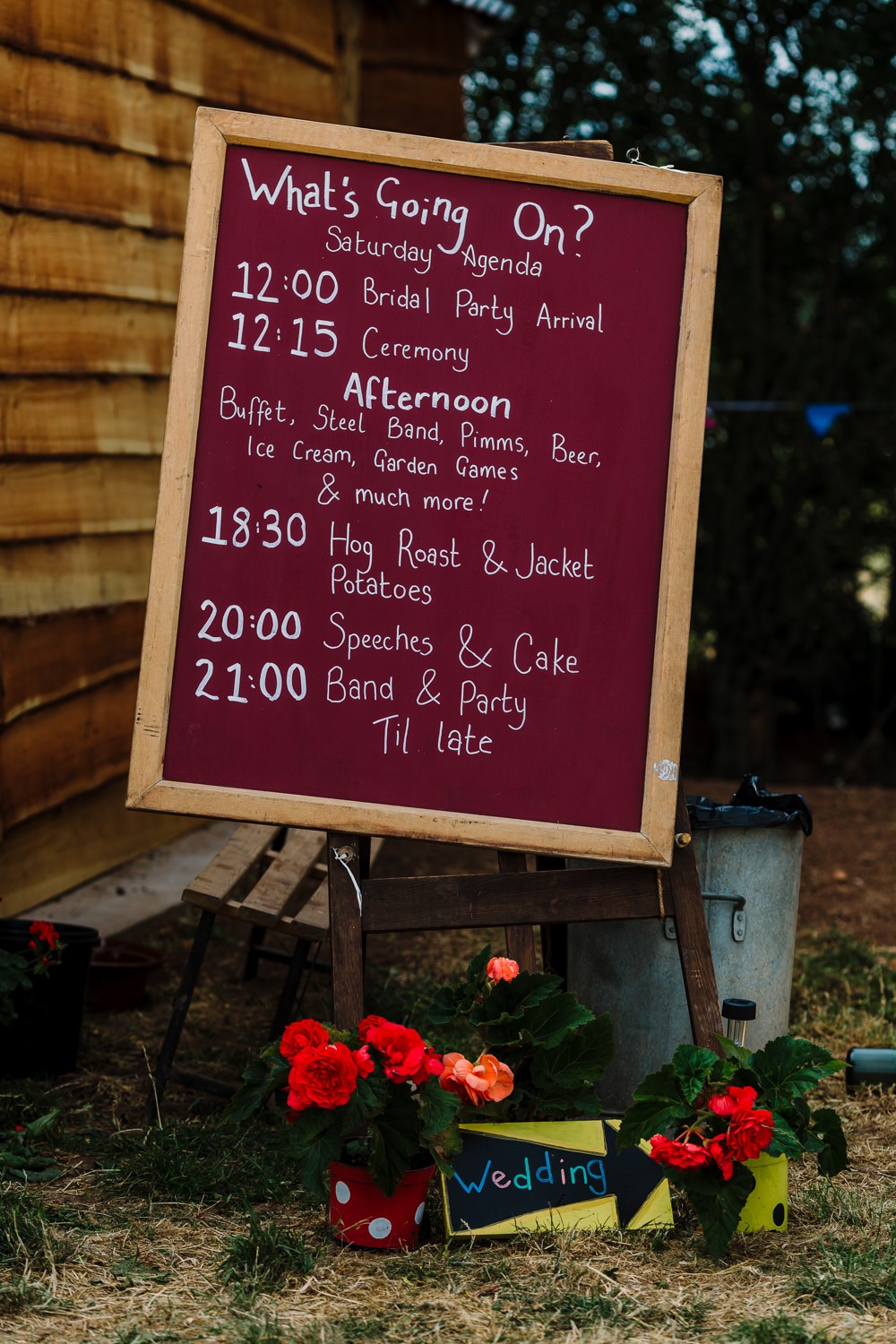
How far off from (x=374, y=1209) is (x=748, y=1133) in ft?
2.25

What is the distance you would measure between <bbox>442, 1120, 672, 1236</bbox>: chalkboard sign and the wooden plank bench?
84 centimetres

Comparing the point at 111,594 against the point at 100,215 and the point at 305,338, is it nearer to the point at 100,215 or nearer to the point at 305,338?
the point at 100,215

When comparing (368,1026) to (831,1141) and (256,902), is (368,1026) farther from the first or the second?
(256,902)

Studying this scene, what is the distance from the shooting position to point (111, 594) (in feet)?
17.3

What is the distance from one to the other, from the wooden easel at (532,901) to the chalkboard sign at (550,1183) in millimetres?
293

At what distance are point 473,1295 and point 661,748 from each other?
1.06m

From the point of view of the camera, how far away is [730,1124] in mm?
2512

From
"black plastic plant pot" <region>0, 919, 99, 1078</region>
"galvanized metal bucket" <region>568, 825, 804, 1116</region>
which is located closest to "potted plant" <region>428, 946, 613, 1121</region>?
"galvanized metal bucket" <region>568, 825, 804, 1116</region>

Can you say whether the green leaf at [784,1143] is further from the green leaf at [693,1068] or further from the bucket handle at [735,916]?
the bucket handle at [735,916]

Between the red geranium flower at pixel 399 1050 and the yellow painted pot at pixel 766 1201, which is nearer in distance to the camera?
the red geranium flower at pixel 399 1050

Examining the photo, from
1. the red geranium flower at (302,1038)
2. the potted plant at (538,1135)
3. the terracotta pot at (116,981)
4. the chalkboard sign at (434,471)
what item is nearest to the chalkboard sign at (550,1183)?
the potted plant at (538,1135)

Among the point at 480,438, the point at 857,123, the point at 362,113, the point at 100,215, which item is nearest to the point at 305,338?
the point at 480,438

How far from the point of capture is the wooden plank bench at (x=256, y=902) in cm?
335

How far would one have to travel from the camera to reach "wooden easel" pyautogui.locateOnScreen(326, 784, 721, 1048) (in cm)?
278
